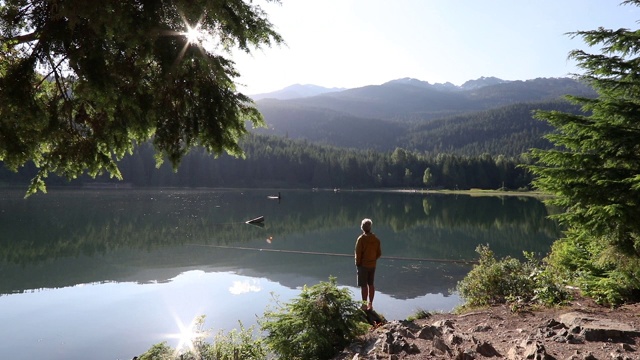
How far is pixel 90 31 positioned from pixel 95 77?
0.50 m

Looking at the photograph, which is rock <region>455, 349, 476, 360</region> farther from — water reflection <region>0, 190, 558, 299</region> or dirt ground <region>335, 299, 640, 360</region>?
water reflection <region>0, 190, 558, 299</region>

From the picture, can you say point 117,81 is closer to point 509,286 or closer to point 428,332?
point 428,332

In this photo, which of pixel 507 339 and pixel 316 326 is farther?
pixel 316 326

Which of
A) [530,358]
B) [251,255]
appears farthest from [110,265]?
[530,358]

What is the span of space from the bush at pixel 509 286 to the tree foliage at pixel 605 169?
0.92 meters

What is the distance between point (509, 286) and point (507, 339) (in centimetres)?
309

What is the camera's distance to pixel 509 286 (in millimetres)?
8828

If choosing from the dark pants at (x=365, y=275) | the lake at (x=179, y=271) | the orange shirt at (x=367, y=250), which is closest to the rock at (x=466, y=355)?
the orange shirt at (x=367, y=250)

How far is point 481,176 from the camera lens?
134750mm

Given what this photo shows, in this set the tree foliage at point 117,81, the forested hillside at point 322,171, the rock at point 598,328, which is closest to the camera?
the tree foliage at point 117,81

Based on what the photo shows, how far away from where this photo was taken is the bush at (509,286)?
8148 mm

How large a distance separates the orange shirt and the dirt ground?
69.6 inches

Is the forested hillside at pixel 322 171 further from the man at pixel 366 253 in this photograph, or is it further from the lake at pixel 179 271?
the man at pixel 366 253

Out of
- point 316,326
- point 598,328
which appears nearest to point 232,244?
point 316,326
